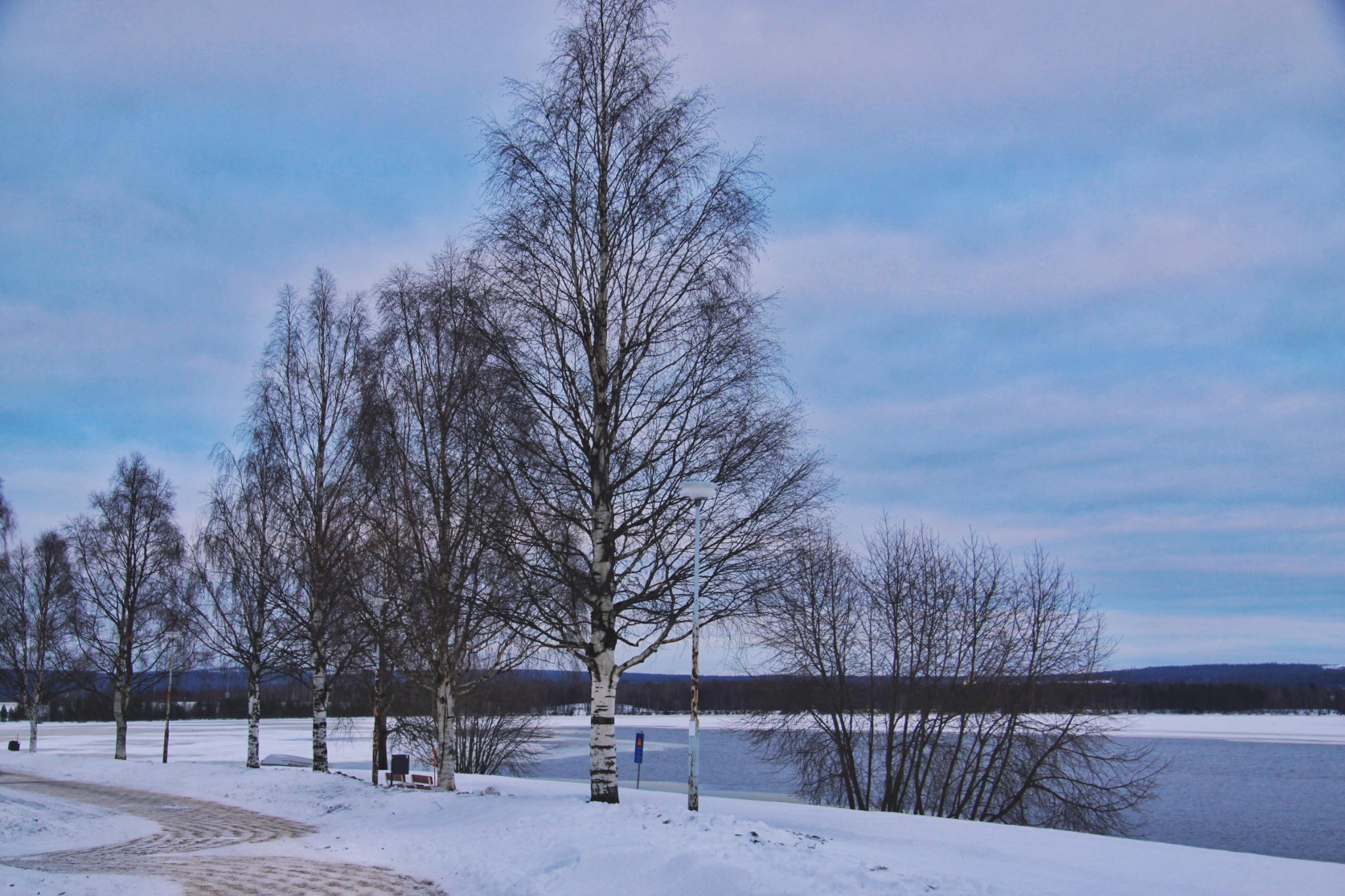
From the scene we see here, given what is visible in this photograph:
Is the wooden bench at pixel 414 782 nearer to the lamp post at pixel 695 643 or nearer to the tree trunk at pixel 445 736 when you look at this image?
the tree trunk at pixel 445 736

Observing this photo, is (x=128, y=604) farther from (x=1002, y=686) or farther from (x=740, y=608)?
(x=1002, y=686)

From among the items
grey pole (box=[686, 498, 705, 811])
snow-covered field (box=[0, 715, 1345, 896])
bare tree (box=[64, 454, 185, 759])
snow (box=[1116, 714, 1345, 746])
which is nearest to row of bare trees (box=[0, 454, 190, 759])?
bare tree (box=[64, 454, 185, 759])

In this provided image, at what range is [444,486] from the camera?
20391 millimetres

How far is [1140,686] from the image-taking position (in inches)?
4053

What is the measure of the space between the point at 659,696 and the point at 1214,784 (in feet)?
310

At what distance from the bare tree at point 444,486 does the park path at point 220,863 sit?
14.3 feet

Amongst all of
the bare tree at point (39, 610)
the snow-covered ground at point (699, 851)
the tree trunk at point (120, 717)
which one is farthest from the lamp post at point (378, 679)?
the bare tree at point (39, 610)

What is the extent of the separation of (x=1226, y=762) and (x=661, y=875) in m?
62.0

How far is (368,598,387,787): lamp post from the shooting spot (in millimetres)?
21178

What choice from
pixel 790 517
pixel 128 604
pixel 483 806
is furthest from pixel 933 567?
pixel 128 604

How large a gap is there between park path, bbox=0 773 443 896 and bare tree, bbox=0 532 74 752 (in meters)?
25.3

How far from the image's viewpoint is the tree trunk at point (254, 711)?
1082 inches

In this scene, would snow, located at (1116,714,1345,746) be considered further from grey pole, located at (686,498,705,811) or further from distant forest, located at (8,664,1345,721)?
grey pole, located at (686,498,705,811)

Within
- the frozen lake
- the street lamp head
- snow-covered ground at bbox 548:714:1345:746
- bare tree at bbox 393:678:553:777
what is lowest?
snow-covered ground at bbox 548:714:1345:746
